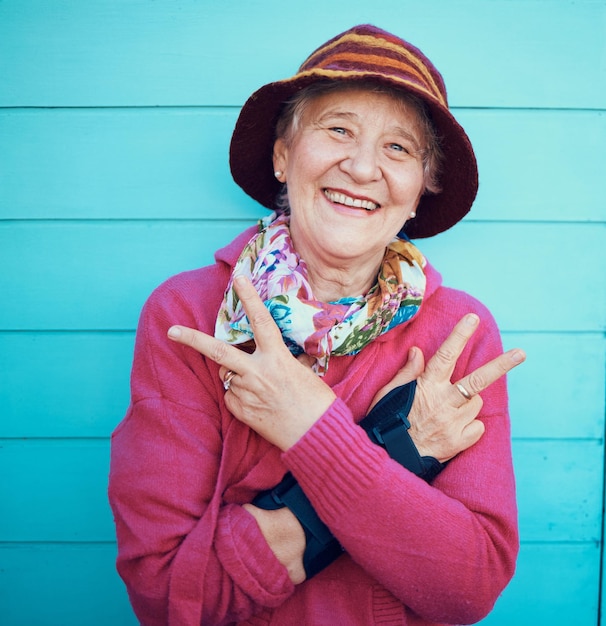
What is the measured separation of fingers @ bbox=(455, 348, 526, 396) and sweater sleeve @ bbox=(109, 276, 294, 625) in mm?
529

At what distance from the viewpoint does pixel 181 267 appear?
1685 millimetres

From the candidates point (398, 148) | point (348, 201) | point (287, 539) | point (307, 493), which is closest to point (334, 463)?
point (307, 493)

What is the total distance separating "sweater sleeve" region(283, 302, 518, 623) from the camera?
1.06 m

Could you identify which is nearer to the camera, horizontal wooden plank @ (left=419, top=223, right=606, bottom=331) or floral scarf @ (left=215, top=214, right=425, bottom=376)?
floral scarf @ (left=215, top=214, right=425, bottom=376)

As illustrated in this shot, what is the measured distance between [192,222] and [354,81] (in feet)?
2.28

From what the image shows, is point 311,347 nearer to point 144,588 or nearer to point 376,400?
point 376,400

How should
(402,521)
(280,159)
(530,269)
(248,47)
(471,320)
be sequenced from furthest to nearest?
1. (530,269)
2. (248,47)
3. (280,159)
4. (471,320)
5. (402,521)

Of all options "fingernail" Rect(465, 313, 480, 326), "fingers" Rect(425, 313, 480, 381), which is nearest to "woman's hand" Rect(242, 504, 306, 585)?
"fingers" Rect(425, 313, 480, 381)

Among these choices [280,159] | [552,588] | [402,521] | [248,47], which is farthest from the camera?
[552,588]

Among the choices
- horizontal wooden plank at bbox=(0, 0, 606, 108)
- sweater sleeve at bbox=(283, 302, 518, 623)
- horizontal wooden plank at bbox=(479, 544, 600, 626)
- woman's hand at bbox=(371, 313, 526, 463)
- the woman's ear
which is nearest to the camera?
sweater sleeve at bbox=(283, 302, 518, 623)

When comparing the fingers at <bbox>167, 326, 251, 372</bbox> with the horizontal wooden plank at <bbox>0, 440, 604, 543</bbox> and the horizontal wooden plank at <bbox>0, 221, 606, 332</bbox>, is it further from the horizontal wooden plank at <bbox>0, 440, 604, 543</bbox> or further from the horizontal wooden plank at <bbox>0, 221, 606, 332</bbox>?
the horizontal wooden plank at <bbox>0, 440, 604, 543</bbox>

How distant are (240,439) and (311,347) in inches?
10.2

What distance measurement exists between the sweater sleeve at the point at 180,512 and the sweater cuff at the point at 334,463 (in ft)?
0.51

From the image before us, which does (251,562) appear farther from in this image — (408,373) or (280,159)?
(280,159)
